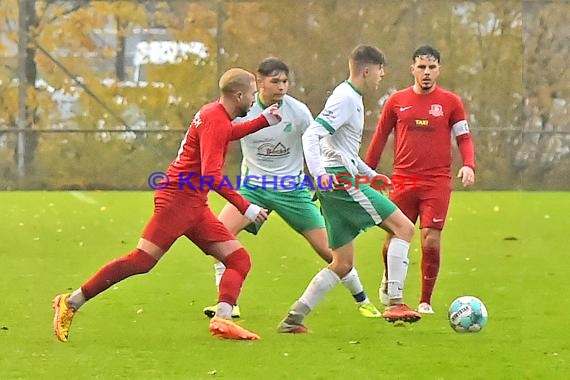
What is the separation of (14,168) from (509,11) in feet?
33.8

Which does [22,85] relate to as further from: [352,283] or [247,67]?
[352,283]

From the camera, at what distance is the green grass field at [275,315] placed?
7.54 metres

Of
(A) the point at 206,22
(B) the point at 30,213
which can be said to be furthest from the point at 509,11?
(B) the point at 30,213

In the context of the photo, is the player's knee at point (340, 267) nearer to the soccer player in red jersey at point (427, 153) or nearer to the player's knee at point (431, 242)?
the soccer player in red jersey at point (427, 153)

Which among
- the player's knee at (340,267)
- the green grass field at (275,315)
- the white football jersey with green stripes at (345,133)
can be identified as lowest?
the green grass field at (275,315)

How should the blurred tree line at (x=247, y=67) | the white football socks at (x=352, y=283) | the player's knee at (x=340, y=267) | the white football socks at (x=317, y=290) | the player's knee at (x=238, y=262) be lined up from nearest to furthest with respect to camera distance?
the player's knee at (x=238, y=262) < the white football socks at (x=317, y=290) < the player's knee at (x=340, y=267) < the white football socks at (x=352, y=283) < the blurred tree line at (x=247, y=67)

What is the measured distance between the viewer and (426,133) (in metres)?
10.3

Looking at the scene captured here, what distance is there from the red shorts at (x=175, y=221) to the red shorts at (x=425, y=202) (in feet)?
6.54

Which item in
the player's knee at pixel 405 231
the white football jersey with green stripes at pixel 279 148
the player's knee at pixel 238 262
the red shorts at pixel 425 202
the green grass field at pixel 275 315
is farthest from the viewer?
the white football jersey with green stripes at pixel 279 148

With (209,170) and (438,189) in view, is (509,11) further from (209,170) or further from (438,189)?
(209,170)

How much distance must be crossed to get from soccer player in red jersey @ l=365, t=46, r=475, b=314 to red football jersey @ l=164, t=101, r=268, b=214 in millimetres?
1899

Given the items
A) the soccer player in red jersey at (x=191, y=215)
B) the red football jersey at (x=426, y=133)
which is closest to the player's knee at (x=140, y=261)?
the soccer player in red jersey at (x=191, y=215)

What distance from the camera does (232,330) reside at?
8.52 m

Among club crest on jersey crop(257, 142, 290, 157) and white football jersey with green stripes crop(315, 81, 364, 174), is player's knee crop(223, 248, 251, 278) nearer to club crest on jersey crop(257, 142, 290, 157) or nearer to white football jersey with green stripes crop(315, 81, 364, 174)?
white football jersey with green stripes crop(315, 81, 364, 174)
